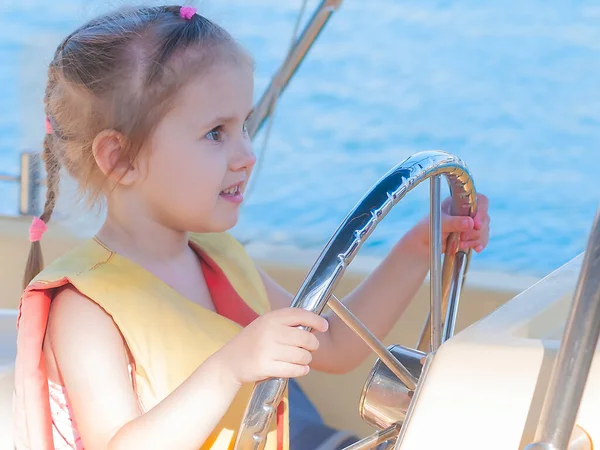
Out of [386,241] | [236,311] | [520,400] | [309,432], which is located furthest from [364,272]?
[386,241]

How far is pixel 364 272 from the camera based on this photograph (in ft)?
5.56

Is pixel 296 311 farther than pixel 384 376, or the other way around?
pixel 384 376

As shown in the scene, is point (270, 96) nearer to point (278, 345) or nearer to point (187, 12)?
point (187, 12)

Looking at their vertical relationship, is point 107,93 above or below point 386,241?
above

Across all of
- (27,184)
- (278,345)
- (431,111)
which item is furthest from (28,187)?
(431,111)

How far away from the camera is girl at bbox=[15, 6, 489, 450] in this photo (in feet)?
3.01

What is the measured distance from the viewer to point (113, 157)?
3.48ft

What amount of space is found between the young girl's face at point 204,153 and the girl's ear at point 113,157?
0.02 m

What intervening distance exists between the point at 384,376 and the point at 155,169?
15.9 inches

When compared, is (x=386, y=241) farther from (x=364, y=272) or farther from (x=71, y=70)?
(x=71, y=70)

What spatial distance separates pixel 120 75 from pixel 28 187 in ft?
3.32

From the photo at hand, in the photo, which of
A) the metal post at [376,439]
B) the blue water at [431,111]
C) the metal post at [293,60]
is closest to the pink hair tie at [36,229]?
the metal post at [376,439]

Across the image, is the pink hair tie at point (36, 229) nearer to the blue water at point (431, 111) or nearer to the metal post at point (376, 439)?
the metal post at point (376, 439)

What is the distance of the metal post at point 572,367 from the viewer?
48 cm
